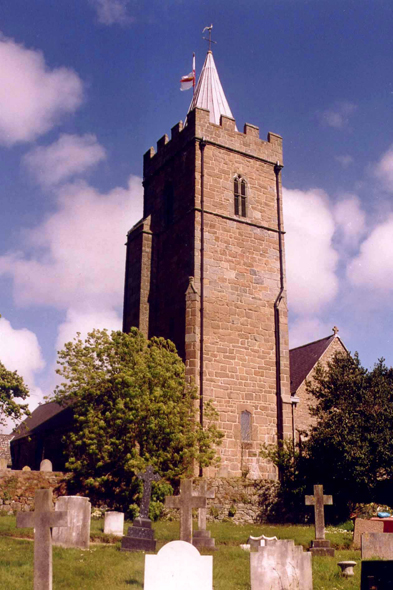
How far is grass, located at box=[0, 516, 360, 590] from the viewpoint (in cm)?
964

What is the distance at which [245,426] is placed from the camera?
2438 cm

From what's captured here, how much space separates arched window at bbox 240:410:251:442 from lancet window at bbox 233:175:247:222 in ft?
30.6

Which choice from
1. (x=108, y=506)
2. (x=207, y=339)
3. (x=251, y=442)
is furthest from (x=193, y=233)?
(x=108, y=506)

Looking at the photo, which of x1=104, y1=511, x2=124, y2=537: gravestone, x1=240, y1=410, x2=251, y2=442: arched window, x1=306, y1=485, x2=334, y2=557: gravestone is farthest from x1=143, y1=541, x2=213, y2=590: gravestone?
x1=240, y1=410, x2=251, y2=442: arched window

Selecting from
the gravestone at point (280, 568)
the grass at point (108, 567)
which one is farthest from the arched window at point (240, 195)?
the gravestone at point (280, 568)

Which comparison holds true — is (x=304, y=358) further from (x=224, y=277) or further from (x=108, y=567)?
(x=108, y=567)

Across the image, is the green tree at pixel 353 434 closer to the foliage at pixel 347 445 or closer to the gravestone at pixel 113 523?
the foliage at pixel 347 445

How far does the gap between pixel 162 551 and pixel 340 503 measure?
14953 millimetres

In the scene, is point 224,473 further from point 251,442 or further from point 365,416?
point 365,416

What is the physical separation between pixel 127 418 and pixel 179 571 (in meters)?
11.8

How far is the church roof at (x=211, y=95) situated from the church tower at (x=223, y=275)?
356 centimetres

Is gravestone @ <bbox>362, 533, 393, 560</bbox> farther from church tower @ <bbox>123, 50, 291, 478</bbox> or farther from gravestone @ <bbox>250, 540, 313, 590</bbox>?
church tower @ <bbox>123, 50, 291, 478</bbox>

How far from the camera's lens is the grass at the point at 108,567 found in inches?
380

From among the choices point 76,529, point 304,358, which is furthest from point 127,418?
point 304,358
